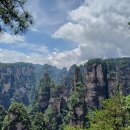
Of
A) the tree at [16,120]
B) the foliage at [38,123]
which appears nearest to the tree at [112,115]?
the tree at [16,120]

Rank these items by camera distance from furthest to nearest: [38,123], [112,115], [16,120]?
1. [38,123]
2. [16,120]
3. [112,115]

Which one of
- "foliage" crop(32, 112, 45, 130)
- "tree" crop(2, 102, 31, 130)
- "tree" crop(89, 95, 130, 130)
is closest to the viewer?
"tree" crop(89, 95, 130, 130)

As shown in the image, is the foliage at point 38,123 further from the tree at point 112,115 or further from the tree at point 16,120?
the tree at point 112,115

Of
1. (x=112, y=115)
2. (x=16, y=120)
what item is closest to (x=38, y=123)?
(x=16, y=120)

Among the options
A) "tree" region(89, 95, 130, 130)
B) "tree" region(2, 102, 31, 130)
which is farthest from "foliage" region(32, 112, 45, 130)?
"tree" region(89, 95, 130, 130)

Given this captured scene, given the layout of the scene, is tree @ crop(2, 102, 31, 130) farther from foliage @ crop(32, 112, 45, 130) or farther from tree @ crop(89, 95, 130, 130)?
tree @ crop(89, 95, 130, 130)

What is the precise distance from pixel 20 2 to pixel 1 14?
888 mm

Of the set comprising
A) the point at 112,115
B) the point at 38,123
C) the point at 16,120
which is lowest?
the point at 38,123

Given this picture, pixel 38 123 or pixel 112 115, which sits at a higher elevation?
pixel 112 115

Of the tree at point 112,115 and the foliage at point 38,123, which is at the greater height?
the tree at point 112,115

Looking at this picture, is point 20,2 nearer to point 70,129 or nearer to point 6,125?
point 70,129

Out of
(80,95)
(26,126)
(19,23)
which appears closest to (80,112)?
(80,95)

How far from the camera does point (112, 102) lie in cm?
3775

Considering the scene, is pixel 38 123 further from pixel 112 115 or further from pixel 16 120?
pixel 112 115
